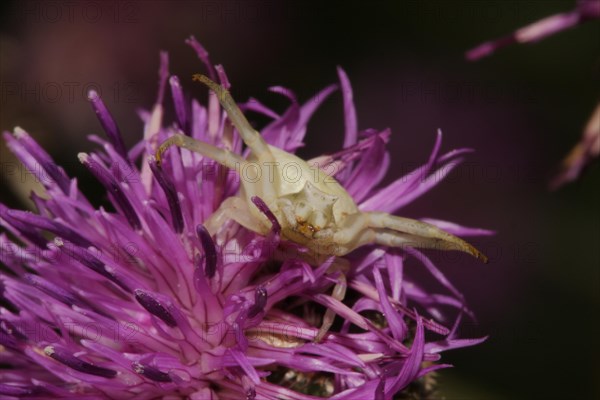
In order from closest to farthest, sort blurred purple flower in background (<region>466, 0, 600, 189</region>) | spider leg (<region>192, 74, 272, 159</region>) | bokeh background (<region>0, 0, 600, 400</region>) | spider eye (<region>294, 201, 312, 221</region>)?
blurred purple flower in background (<region>466, 0, 600, 189</region>) → spider eye (<region>294, 201, 312, 221</region>) → spider leg (<region>192, 74, 272, 159</region>) → bokeh background (<region>0, 0, 600, 400</region>)

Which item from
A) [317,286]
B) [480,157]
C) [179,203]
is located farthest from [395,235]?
[480,157]

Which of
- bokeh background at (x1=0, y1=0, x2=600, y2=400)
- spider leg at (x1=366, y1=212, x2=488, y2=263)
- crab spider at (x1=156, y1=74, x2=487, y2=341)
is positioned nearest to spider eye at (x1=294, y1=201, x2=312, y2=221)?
crab spider at (x1=156, y1=74, x2=487, y2=341)

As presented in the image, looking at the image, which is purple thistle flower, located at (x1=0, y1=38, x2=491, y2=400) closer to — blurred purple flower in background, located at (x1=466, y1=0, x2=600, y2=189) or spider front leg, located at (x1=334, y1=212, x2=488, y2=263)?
spider front leg, located at (x1=334, y1=212, x2=488, y2=263)

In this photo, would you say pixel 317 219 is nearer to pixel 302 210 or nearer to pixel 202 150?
pixel 302 210

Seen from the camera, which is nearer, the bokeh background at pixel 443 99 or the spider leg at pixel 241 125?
the spider leg at pixel 241 125

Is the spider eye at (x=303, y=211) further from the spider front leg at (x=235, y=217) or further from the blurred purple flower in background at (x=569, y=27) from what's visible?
the blurred purple flower in background at (x=569, y=27)

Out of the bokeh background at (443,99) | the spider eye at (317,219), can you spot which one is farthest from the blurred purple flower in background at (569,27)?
the bokeh background at (443,99)
